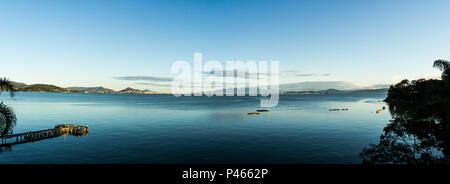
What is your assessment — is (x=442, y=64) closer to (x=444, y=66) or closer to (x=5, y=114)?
(x=444, y=66)

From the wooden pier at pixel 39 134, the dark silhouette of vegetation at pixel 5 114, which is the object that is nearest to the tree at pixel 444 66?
the dark silhouette of vegetation at pixel 5 114

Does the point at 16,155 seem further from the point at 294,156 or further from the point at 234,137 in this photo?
Result: the point at 294,156

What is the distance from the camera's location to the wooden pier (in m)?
46.6

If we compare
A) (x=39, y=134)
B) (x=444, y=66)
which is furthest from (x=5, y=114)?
(x=444, y=66)

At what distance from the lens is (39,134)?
51.2 m

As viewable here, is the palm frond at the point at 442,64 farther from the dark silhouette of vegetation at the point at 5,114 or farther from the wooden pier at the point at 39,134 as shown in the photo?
the wooden pier at the point at 39,134

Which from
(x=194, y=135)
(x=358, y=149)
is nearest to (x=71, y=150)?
(x=194, y=135)

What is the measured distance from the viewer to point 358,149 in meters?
40.5

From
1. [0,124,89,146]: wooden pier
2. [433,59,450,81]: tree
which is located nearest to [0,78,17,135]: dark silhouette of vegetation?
[0,124,89,146]: wooden pier

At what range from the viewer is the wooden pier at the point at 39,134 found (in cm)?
4662

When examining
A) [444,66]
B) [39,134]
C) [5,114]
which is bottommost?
[39,134]

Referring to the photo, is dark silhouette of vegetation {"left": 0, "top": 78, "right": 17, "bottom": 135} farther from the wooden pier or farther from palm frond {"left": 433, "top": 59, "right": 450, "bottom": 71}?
palm frond {"left": 433, "top": 59, "right": 450, "bottom": 71}
